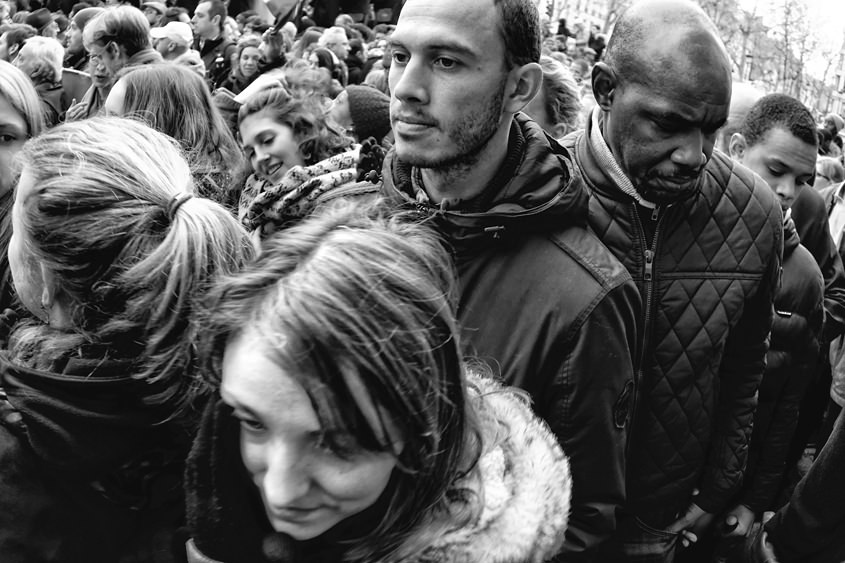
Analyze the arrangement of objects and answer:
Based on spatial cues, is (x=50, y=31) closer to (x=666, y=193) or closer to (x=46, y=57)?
(x=46, y=57)

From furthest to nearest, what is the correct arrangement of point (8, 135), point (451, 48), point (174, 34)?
1. point (174, 34)
2. point (8, 135)
3. point (451, 48)

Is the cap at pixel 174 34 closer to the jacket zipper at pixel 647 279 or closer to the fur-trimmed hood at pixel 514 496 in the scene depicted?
the jacket zipper at pixel 647 279

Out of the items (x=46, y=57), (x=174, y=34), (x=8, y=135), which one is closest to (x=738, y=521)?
(x=8, y=135)

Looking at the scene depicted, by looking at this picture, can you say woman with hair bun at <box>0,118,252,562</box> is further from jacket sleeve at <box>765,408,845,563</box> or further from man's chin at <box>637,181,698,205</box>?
jacket sleeve at <box>765,408,845,563</box>

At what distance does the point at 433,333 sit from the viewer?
122cm

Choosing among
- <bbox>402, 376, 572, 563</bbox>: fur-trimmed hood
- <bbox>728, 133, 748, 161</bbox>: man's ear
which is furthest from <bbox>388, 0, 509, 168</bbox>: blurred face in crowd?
<bbox>728, 133, 748, 161</bbox>: man's ear

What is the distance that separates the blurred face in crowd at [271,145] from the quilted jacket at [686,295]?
4.90ft

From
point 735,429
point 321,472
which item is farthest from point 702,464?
point 321,472

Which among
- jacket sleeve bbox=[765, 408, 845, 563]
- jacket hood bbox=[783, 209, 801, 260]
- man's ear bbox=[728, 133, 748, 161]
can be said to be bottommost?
jacket sleeve bbox=[765, 408, 845, 563]

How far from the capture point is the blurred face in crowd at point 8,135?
2.87 metres

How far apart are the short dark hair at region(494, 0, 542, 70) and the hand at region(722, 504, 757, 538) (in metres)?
1.96

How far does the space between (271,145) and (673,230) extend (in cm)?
192

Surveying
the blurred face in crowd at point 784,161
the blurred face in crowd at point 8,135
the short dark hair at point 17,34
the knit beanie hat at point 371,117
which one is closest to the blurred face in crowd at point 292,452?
the blurred face in crowd at point 8,135

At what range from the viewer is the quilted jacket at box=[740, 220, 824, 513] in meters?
3.04
